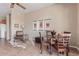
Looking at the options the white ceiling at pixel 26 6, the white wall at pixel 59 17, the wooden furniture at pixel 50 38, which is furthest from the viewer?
the wooden furniture at pixel 50 38

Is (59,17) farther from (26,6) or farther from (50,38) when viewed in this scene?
(26,6)

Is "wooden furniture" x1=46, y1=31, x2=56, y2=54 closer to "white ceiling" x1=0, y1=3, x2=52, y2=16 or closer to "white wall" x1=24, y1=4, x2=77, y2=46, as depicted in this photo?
"white wall" x1=24, y1=4, x2=77, y2=46

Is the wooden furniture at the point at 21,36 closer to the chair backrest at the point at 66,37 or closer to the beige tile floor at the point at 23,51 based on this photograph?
the beige tile floor at the point at 23,51

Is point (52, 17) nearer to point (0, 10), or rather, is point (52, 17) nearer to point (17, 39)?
point (17, 39)

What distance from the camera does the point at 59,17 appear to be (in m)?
4.18


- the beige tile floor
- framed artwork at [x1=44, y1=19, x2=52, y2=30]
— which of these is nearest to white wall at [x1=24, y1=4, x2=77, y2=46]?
framed artwork at [x1=44, y1=19, x2=52, y2=30]

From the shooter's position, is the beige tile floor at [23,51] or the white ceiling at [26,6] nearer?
the white ceiling at [26,6]

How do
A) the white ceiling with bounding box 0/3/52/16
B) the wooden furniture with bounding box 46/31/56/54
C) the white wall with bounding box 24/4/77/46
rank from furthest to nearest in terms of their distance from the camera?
the wooden furniture with bounding box 46/31/56/54 → the white wall with bounding box 24/4/77/46 → the white ceiling with bounding box 0/3/52/16

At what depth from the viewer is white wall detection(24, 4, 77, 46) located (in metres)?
4.10

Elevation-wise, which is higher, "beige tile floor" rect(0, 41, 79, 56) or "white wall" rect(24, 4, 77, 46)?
"white wall" rect(24, 4, 77, 46)

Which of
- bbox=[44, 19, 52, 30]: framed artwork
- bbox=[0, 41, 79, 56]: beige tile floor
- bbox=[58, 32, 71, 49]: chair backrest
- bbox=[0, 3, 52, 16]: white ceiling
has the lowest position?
bbox=[0, 41, 79, 56]: beige tile floor

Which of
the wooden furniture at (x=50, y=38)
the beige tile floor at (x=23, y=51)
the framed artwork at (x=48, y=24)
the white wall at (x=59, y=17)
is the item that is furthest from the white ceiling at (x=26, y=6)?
the beige tile floor at (x=23, y=51)

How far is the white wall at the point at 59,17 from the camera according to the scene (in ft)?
13.5

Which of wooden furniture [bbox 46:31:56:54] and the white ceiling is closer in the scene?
the white ceiling
